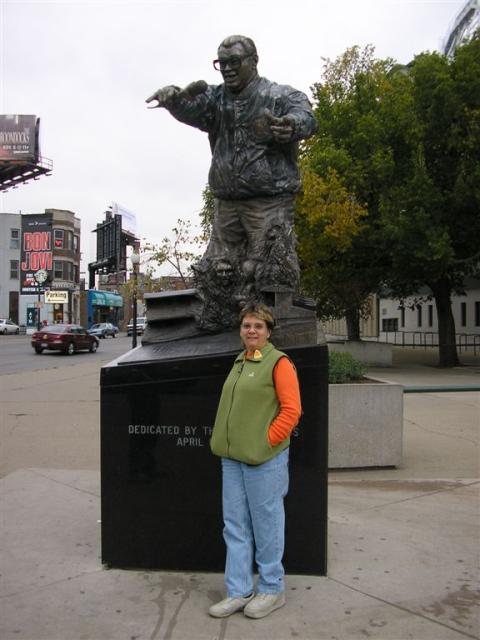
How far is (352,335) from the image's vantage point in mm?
23875

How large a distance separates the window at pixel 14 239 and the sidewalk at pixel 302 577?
59.8 m

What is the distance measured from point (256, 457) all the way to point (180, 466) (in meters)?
0.94

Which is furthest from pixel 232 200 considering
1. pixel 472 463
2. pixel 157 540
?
pixel 472 463

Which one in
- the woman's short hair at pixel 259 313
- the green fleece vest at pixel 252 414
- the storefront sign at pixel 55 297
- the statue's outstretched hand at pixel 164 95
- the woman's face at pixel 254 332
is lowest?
the green fleece vest at pixel 252 414

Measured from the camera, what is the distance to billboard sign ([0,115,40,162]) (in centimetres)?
6619

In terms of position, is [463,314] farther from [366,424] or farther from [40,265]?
[40,265]

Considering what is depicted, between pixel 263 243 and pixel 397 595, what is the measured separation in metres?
2.44

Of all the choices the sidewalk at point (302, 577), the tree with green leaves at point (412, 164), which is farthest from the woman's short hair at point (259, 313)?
the tree with green leaves at point (412, 164)

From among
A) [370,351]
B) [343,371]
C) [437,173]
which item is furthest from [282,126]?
[370,351]

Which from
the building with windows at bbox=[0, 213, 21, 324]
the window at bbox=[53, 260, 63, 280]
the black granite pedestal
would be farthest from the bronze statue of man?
the window at bbox=[53, 260, 63, 280]

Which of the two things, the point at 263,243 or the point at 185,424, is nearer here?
the point at 185,424

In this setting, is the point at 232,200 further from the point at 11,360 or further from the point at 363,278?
the point at 11,360

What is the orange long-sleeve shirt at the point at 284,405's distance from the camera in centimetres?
313

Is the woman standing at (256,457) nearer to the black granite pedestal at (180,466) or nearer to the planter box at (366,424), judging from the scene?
the black granite pedestal at (180,466)
